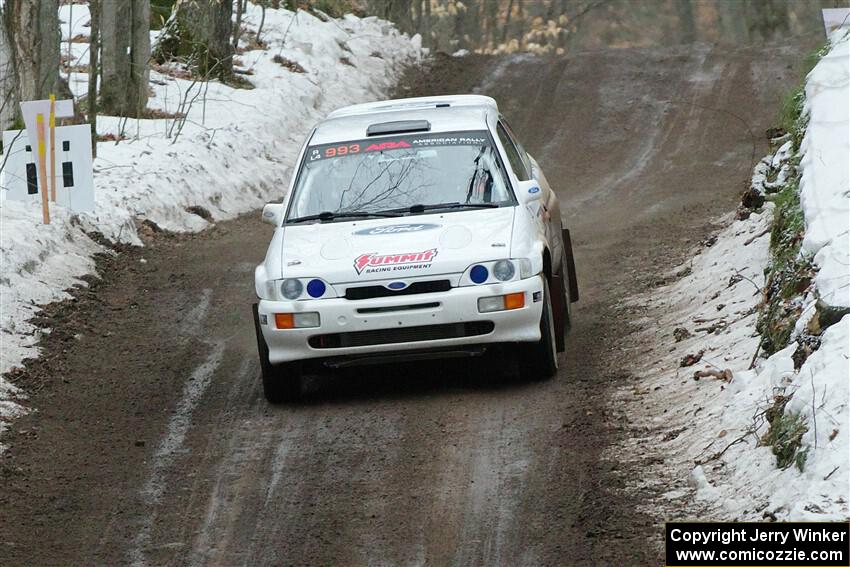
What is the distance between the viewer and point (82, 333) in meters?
11.2

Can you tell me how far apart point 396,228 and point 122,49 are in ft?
38.8

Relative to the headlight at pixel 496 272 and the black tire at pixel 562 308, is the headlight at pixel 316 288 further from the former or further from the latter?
the black tire at pixel 562 308

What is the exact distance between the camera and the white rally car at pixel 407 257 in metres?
8.38

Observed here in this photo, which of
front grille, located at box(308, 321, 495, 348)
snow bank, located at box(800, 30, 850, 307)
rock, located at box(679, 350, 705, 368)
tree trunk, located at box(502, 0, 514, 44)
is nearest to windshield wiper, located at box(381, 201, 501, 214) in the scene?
front grille, located at box(308, 321, 495, 348)

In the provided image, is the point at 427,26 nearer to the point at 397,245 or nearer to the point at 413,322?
the point at 397,245

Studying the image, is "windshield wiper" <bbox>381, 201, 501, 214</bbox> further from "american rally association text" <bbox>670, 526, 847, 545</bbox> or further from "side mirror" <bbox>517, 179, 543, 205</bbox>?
"american rally association text" <bbox>670, 526, 847, 545</bbox>

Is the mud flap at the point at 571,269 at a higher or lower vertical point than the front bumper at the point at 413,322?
lower

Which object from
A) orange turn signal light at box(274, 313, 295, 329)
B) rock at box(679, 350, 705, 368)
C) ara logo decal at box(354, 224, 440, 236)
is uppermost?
ara logo decal at box(354, 224, 440, 236)

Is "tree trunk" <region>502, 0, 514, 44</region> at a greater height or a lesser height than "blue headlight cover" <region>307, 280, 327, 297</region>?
lesser

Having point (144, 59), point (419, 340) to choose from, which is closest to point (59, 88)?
point (144, 59)

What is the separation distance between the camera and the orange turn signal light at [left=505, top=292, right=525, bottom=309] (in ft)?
27.5

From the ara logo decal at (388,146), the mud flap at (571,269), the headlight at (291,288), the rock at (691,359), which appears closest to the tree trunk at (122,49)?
the mud flap at (571,269)

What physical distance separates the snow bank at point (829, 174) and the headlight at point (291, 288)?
10.3 feet

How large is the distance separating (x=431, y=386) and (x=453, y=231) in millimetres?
1099
